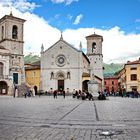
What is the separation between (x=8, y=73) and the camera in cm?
6425

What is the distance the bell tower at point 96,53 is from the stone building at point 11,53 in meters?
19.3

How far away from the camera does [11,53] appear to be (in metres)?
66.2

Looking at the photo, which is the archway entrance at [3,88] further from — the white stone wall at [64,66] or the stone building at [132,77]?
the stone building at [132,77]

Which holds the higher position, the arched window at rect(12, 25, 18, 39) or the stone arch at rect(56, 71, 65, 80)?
the arched window at rect(12, 25, 18, 39)

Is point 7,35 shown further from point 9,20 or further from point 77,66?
point 77,66

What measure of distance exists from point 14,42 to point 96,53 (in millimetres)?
22648

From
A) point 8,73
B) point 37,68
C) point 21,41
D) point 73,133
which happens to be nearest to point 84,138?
point 73,133

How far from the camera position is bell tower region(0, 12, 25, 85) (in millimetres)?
66000

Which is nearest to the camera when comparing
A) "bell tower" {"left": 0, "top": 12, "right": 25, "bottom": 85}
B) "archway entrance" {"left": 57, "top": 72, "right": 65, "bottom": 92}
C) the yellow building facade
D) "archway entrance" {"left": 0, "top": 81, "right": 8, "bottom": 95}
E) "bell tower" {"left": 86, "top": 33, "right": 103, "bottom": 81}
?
"archway entrance" {"left": 0, "top": 81, "right": 8, "bottom": 95}

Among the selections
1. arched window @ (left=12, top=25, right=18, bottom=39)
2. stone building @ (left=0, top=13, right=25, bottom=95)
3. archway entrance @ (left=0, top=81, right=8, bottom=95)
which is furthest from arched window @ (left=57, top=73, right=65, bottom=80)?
archway entrance @ (left=0, top=81, right=8, bottom=95)

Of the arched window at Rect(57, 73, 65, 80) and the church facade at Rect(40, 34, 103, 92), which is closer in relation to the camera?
the church facade at Rect(40, 34, 103, 92)

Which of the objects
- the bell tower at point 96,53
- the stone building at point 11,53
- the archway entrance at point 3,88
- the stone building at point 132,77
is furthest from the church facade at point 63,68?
the archway entrance at point 3,88

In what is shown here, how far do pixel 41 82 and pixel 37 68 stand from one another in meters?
4.47

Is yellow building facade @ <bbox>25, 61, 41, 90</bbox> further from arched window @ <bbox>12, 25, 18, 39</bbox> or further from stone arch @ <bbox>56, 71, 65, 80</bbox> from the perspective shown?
arched window @ <bbox>12, 25, 18, 39</bbox>
